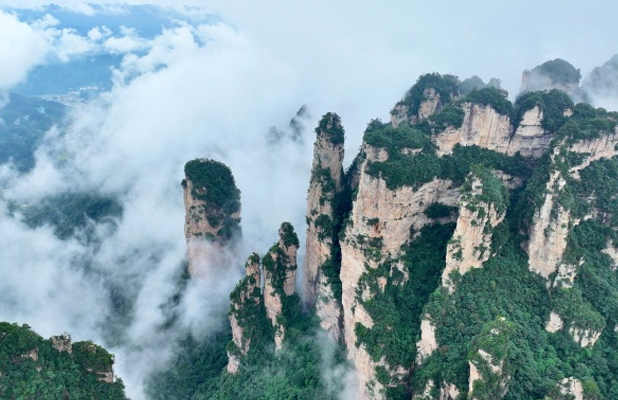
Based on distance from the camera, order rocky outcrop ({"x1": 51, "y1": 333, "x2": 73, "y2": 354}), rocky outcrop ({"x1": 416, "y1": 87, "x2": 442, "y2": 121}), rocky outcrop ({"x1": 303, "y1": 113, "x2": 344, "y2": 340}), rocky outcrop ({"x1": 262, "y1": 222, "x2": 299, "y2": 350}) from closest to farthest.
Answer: rocky outcrop ({"x1": 51, "y1": 333, "x2": 73, "y2": 354})
rocky outcrop ({"x1": 303, "y1": 113, "x2": 344, "y2": 340})
rocky outcrop ({"x1": 262, "y1": 222, "x2": 299, "y2": 350})
rocky outcrop ({"x1": 416, "y1": 87, "x2": 442, "y2": 121})

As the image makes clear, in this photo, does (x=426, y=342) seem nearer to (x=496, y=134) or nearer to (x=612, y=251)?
(x=612, y=251)

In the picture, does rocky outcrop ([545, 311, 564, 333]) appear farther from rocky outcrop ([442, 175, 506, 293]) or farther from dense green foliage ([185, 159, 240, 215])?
dense green foliage ([185, 159, 240, 215])

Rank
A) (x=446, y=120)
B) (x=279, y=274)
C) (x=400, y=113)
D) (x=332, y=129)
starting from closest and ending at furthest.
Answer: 1. (x=446, y=120)
2. (x=332, y=129)
3. (x=279, y=274)
4. (x=400, y=113)

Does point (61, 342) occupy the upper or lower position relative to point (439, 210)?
lower

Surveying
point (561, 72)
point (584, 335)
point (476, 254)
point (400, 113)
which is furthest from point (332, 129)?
point (561, 72)

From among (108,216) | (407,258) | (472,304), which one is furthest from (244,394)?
(108,216)

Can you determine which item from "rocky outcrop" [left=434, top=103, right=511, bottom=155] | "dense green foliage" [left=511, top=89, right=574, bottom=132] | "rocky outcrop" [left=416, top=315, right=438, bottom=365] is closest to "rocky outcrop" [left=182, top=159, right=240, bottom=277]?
"rocky outcrop" [left=434, top=103, right=511, bottom=155]

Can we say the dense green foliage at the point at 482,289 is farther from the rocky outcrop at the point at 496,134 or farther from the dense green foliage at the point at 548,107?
the rocky outcrop at the point at 496,134
